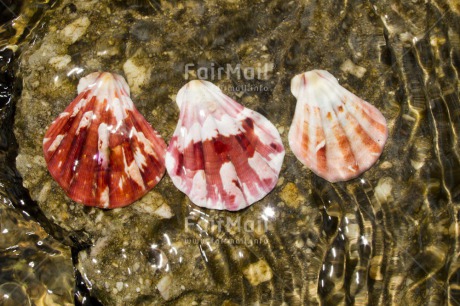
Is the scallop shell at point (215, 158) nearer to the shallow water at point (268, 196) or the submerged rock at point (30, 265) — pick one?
the shallow water at point (268, 196)

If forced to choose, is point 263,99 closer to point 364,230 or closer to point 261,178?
point 261,178

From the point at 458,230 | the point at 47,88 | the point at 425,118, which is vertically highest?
the point at 47,88

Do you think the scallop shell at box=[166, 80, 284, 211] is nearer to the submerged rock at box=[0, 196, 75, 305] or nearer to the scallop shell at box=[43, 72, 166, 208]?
the scallop shell at box=[43, 72, 166, 208]

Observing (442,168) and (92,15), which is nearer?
(442,168)

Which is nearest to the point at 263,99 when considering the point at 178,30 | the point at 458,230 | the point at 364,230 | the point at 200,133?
the point at 200,133

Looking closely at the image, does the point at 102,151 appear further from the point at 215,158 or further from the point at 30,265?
the point at 30,265

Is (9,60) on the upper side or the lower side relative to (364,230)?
upper
